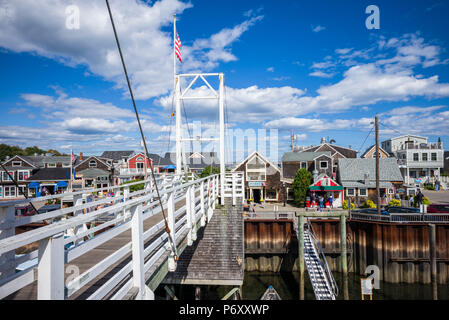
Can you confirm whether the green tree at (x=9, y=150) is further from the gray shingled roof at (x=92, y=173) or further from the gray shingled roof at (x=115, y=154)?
the gray shingled roof at (x=92, y=173)

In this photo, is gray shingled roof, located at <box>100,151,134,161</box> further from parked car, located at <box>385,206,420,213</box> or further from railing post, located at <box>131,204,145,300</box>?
railing post, located at <box>131,204,145,300</box>

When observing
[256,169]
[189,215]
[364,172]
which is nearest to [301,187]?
[256,169]

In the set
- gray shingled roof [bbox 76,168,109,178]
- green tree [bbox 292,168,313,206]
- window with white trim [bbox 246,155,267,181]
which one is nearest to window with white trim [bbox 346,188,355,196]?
green tree [bbox 292,168,313,206]

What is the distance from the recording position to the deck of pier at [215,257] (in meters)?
10.5

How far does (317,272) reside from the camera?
14.3m

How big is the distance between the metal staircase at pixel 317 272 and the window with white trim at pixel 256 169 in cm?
1348

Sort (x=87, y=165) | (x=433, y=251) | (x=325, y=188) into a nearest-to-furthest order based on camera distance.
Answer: (x=433, y=251) < (x=325, y=188) < (x=87, y=165)

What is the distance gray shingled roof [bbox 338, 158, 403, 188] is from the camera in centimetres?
3027

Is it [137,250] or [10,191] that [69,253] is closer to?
[137,250]

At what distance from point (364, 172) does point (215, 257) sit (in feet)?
87.9

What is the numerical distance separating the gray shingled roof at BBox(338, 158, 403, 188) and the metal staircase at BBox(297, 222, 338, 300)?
606 inches

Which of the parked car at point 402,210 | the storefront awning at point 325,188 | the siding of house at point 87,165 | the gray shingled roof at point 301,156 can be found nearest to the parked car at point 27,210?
the siding of house at point 87,165

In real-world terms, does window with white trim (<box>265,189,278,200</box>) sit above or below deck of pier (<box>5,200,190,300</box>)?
below
